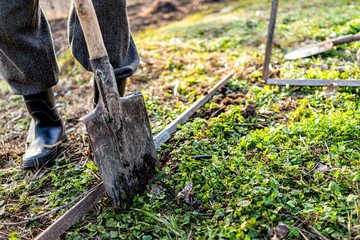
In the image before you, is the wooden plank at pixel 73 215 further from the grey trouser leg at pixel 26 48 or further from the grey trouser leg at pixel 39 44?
the grey trouser leg at pixel 26 48

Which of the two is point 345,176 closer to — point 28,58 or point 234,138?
point 234,138

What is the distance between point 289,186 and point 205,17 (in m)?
4.81

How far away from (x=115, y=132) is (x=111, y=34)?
0.65 metres

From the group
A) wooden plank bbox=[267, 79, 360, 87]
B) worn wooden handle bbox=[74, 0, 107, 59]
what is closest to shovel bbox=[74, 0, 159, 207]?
worn wooden handle bbox=[74, 0, 107, 59]

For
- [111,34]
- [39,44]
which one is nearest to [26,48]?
[39,44]

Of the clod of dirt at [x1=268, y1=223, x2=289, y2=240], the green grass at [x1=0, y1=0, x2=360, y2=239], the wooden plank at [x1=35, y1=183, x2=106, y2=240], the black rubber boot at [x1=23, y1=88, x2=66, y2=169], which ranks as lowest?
the clod of dirt at [x1=268, y1=223, x2=289, y2=240]

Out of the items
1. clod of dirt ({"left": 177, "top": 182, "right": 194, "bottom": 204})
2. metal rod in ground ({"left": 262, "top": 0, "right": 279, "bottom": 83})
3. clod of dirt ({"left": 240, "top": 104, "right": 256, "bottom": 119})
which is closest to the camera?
clod of dirt ({"left": 177, "top": 182, "right": 194, "bottom": 204})

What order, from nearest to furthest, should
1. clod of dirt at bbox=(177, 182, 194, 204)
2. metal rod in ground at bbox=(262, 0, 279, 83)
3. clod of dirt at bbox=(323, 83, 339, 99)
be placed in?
clod of dirt at bbox=(177, 182, 194, 204)
clod of dirt at bbox=(323, 83, 339, 99)
metal rod in ground at bbox=(262, 0, 279, 83)

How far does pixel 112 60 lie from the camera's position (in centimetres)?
192

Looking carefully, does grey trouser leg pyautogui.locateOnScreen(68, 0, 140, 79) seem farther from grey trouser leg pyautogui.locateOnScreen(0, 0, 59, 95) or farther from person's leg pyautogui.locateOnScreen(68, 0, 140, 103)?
grey trouser leg pyautogui.locateOnScreen(0, 0, 59, 95)

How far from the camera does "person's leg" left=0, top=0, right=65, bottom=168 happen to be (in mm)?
1783

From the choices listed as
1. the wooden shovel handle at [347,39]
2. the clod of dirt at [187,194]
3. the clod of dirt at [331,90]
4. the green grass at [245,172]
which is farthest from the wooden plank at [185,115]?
the wooden shovel handle at [347,39]

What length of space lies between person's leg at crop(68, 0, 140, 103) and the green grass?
0.71 meters

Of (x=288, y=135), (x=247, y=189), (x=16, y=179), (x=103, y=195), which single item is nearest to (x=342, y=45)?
(x=288, y=135)
